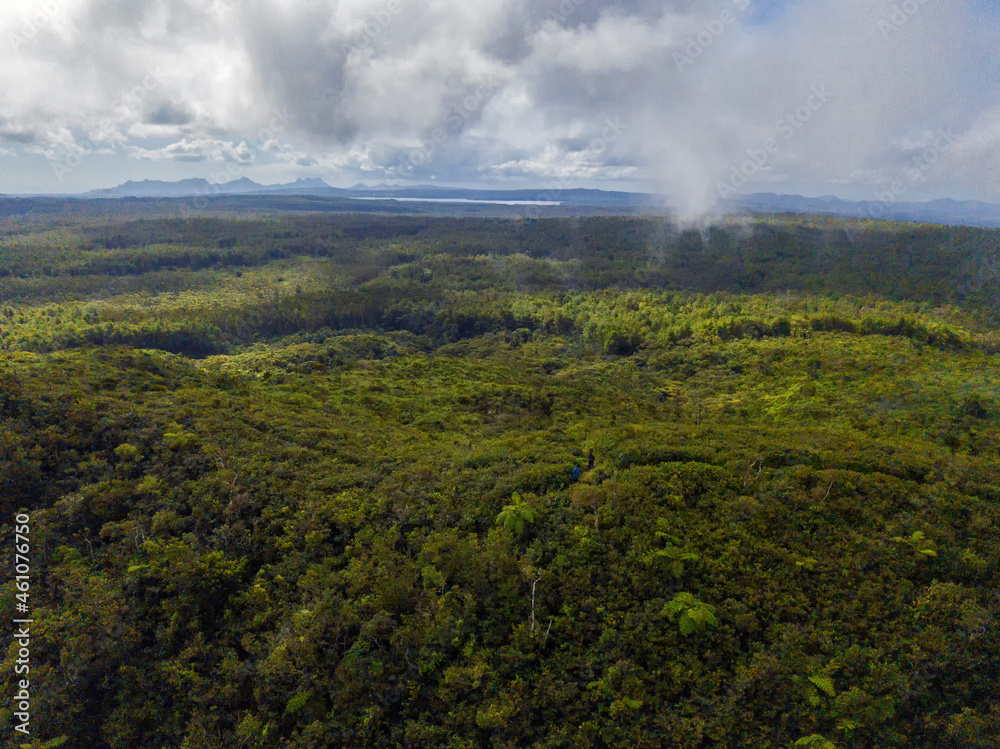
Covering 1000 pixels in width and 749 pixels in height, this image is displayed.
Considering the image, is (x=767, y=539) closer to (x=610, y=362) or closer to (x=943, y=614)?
(x=943, y=614)

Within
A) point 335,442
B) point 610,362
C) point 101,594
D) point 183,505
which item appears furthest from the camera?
point 610,362

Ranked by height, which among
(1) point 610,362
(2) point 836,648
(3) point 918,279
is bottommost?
(1) point 610,362

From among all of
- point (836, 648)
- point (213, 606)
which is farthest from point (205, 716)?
point (836, 648)

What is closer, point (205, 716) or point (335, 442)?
point (205, 716)

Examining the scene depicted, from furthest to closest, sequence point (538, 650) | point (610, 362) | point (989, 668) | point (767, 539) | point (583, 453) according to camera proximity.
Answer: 1. point (610, 362)
2. point (583, 453)
3. point (767, 539)
4. point (538, 650)
5. point (989, 668)

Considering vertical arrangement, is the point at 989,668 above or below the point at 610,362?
above

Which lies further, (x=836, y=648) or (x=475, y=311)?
(x=475, y=311)

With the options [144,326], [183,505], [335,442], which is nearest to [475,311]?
[144,326]

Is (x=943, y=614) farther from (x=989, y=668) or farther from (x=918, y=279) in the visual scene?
(x=918, y=279)

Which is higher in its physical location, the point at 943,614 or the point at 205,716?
the point at 943,614
